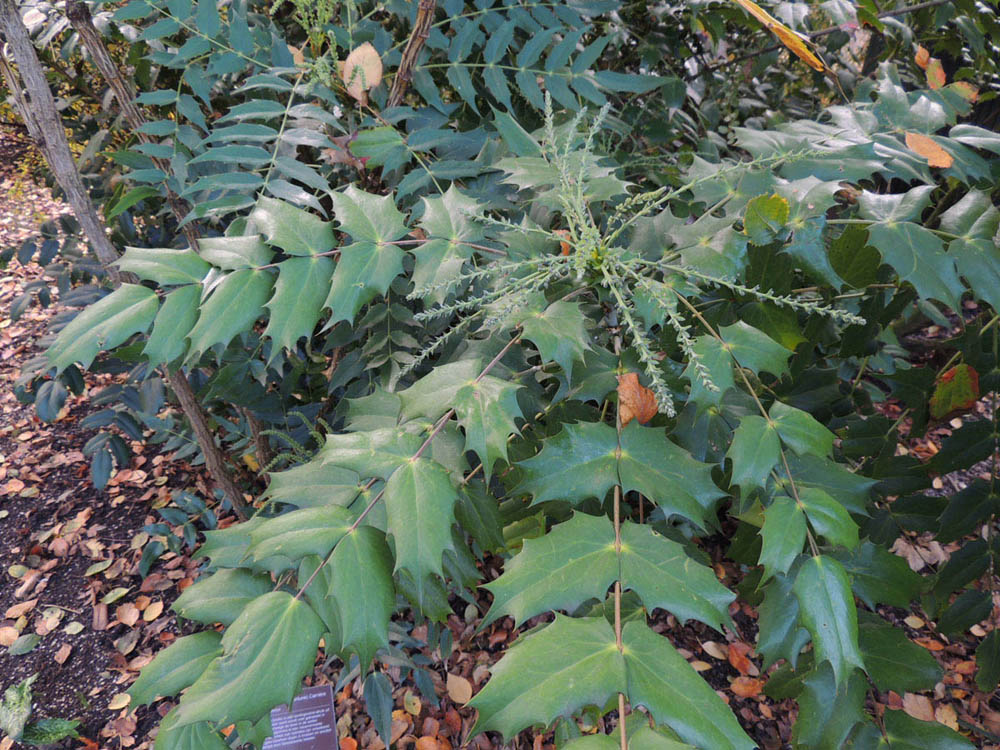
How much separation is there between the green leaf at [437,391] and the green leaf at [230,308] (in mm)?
251

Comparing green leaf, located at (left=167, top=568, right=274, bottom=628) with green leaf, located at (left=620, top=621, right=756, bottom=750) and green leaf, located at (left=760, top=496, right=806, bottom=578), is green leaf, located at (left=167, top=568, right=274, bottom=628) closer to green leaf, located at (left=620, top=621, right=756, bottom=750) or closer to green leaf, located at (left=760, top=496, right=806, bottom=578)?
green leaf, located at (left=620, top=621, right=756, bottom=750)

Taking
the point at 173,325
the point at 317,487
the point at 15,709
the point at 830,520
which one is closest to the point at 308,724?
the point at 15,709

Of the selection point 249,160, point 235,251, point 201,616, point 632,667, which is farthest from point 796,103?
point 201,616

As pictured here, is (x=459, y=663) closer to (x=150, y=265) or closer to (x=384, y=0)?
(x=150, y=265)

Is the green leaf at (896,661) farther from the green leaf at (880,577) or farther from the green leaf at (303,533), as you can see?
the green leaf at (303,533)

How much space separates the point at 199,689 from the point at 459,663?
1.34 meters

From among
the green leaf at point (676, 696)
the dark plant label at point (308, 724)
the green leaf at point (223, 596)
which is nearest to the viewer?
the green leaf at point (676, 696)

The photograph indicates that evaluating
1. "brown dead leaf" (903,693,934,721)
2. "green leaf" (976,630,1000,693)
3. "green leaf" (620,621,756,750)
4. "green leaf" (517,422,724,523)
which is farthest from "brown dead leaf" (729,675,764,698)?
"green leaf" (620,621,756,750)

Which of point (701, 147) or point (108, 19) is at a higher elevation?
point (108, 19)

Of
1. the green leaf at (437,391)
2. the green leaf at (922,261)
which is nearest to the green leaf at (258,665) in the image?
the green leaf at (437,391)

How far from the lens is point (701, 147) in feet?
5.23

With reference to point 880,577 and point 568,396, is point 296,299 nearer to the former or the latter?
point 568,396

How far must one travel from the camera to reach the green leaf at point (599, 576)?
0.65 metres

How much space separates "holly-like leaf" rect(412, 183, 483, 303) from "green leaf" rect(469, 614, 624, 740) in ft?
1.54
